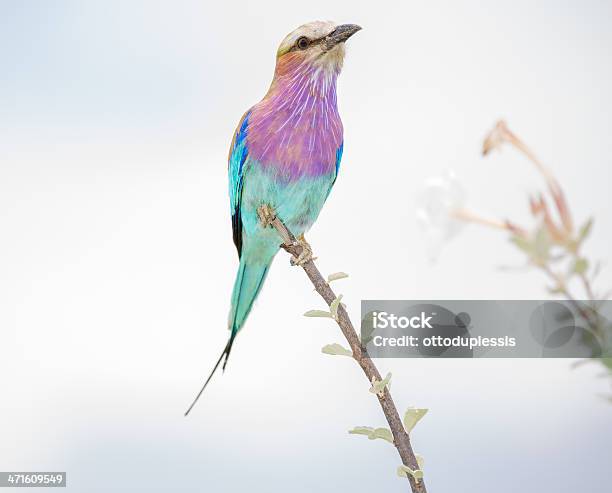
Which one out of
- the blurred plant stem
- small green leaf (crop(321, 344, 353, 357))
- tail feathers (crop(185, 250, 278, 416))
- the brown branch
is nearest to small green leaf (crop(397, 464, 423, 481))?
the brown branch

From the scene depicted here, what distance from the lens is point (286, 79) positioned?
1.15 metres

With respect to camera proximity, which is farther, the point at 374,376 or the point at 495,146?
the point at 374,376

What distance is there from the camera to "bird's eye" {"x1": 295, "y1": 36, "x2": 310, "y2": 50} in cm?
113

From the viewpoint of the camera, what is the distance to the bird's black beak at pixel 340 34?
1065 mm

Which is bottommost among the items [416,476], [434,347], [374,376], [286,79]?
[416,476]

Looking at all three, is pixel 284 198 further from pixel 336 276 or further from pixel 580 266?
pixel 580 266

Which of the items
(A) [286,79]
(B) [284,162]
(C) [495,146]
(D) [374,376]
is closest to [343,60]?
(A) [286,79]

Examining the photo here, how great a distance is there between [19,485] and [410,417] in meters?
0.95

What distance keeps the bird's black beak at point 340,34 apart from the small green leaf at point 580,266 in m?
0.86

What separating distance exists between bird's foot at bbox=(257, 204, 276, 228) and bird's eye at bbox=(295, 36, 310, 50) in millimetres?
283

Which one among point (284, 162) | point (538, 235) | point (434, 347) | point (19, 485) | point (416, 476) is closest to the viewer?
point (538, 235)

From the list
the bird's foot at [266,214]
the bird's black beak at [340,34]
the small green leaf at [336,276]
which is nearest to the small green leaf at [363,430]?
the small green leaf at [336,276]

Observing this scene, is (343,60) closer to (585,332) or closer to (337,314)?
(337,314)

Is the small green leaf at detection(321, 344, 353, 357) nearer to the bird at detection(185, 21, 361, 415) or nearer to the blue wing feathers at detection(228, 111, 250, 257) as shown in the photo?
the bird at detection(185, 21, 361, 415)
